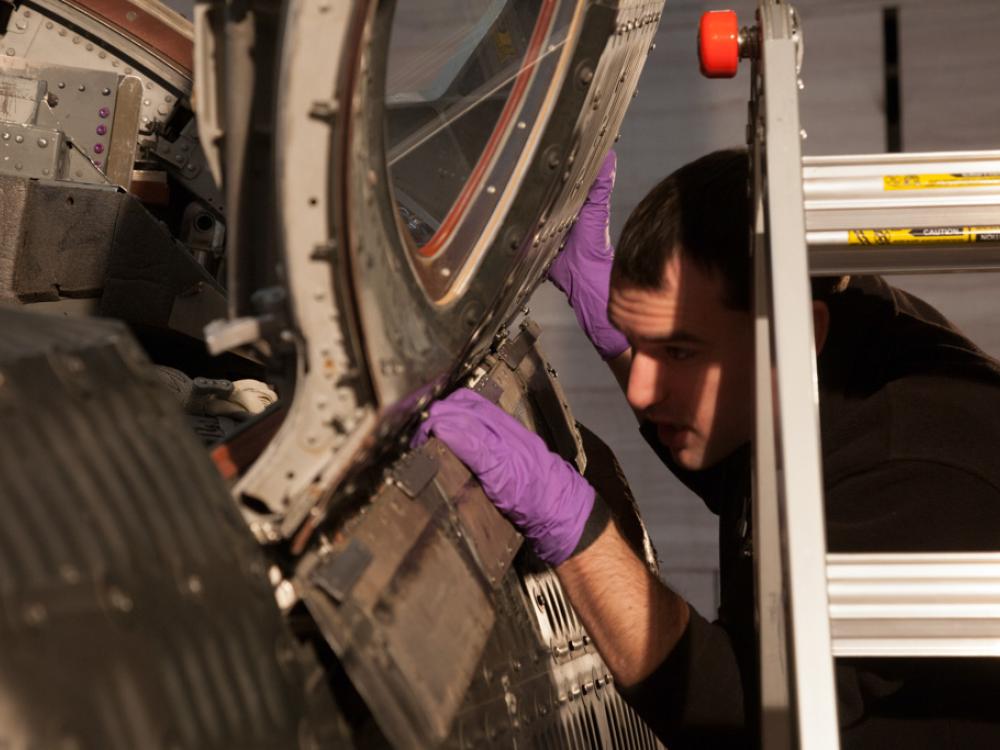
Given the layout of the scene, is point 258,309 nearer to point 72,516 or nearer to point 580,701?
point 72,516

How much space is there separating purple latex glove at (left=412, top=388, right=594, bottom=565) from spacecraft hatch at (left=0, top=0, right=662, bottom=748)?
0.11ft

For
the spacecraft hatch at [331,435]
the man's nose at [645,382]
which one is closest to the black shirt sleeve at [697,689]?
the spacecraft hatch at [331,435]

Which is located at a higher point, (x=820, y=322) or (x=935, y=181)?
(x=935, y=181)

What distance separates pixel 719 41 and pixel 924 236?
432mm

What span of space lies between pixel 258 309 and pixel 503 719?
0.69 m

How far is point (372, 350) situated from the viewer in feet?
4.07

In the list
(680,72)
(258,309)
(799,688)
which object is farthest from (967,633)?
(680,72)

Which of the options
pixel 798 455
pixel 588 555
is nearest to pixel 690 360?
pixel 588 555

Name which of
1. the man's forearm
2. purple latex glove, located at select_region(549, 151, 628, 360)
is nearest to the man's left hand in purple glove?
the man's forearm

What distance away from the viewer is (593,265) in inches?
109

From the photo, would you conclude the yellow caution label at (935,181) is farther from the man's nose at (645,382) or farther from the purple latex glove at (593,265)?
the purple latex glove at (593,265)

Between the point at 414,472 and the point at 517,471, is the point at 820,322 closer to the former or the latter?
the point at 517,471

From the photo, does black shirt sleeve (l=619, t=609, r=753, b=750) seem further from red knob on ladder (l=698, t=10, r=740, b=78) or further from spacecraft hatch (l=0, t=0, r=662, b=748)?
red knob on ladder (l=698, t=10, r=740, b=78)

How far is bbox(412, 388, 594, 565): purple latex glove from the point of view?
5.47 ft
